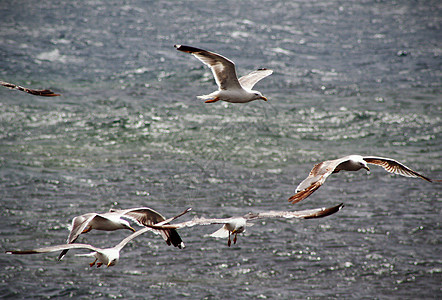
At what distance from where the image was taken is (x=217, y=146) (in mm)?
44469

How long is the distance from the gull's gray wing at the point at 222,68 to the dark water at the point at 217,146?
504 inches

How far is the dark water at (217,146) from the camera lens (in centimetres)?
2981

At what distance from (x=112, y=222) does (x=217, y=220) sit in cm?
263

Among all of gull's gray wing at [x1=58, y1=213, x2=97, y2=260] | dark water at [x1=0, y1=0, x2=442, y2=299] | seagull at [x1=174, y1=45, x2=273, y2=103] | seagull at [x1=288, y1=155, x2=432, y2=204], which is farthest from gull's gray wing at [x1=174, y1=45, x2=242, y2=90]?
dark water at [x1=0, y1=0, x2=442, y2=299]

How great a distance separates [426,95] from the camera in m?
53.3

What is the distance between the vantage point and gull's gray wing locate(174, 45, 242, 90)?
1552cm

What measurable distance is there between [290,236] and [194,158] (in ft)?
35.9

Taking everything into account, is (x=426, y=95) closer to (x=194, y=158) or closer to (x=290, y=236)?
(x=194, y=158)

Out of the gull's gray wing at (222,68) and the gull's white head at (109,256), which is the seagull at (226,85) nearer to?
the gull's gray wing at (222,68)

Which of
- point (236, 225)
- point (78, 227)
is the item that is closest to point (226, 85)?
point (236, 225)

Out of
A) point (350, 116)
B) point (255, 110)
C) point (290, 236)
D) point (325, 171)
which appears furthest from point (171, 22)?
point (325, 171)

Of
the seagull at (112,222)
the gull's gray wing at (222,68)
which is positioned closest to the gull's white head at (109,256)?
the seagull at (112,222)

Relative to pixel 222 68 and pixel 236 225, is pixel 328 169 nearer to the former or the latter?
pixel 236 225

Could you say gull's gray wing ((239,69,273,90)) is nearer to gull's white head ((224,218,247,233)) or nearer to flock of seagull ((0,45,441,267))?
flock of seagull ((0,45,441,267))
